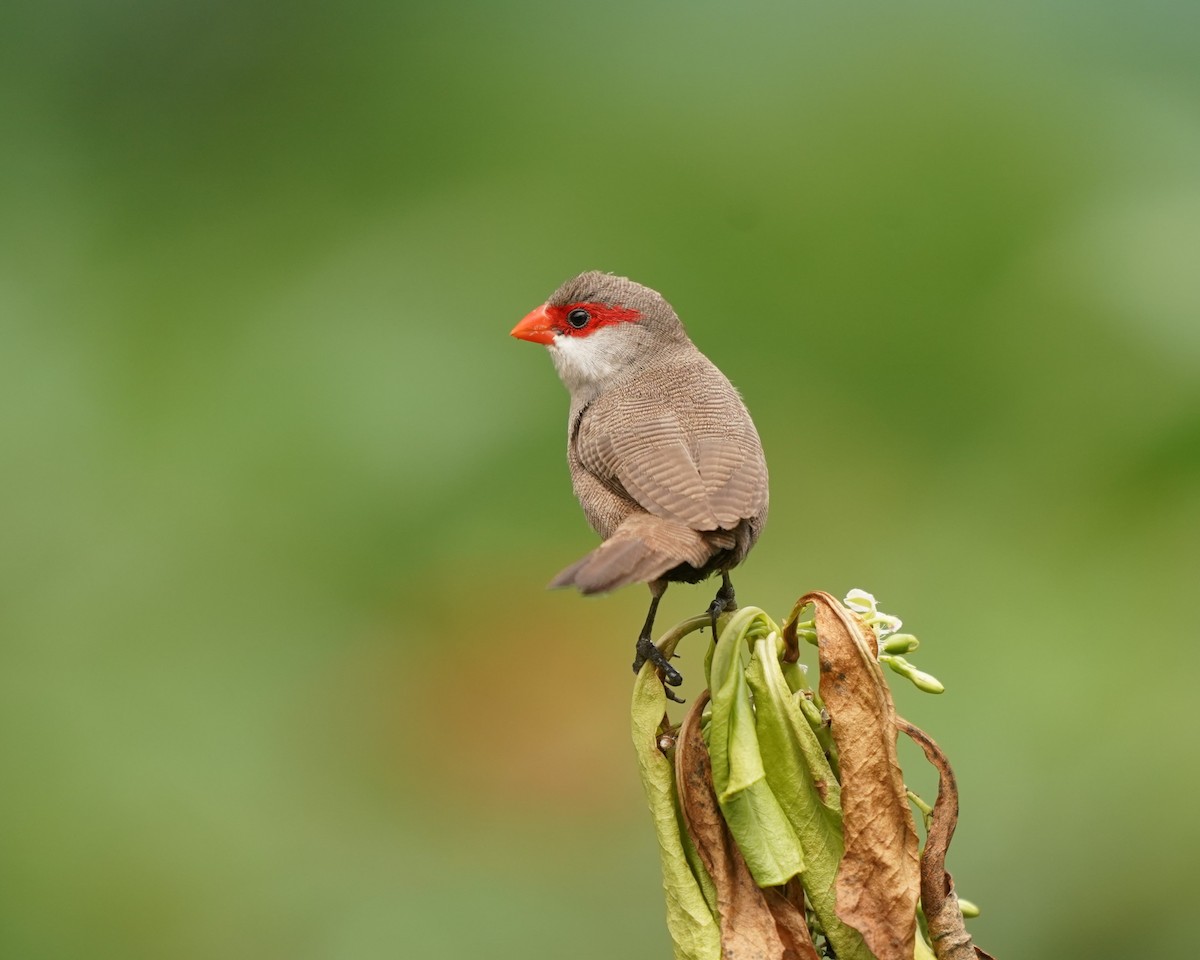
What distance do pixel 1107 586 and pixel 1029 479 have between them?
46 cm

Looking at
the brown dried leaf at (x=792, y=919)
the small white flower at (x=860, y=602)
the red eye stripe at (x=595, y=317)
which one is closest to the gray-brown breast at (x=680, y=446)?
the red eye stripe at (x=595, y=317)

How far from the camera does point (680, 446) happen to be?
308cm

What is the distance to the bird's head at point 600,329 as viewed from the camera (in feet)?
12.0

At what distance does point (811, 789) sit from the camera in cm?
206

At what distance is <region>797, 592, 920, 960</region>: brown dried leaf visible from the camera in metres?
1.97

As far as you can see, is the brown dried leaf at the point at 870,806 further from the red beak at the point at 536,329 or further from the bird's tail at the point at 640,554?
the red beak at the point at 536,329

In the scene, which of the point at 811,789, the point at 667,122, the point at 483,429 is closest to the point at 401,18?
the point at 667,122

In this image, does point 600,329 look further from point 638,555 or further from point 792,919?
point 792,919

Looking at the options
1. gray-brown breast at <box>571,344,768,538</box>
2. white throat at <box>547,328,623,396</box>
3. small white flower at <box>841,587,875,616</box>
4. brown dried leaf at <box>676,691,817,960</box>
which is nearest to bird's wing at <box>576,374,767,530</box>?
gray-brown breast at <box>571,344,768,538</box>

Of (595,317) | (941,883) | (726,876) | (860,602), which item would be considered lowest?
(941,883)

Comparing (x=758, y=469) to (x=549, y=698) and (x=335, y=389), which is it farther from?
(x=335, y=389)

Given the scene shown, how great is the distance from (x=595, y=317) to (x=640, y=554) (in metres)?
1.37

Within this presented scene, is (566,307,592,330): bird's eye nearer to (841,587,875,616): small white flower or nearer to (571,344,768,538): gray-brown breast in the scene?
(571,344,768,538): gray-brown breast

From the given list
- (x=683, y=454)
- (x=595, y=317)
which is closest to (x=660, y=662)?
(x=683, y=454)
